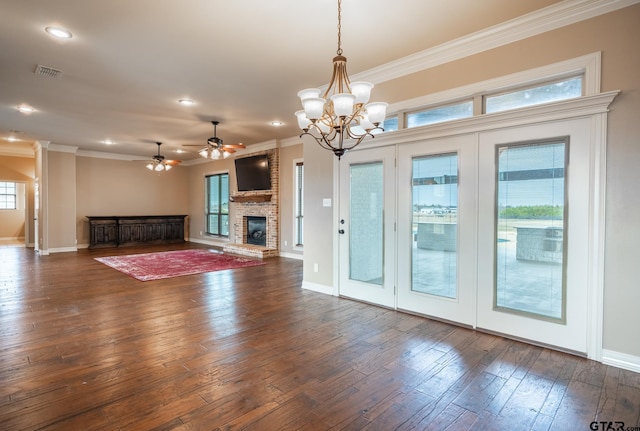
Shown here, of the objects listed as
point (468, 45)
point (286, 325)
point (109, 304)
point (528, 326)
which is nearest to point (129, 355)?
point (286, 325)

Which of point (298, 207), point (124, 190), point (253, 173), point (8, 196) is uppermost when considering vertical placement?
point (253, 173)

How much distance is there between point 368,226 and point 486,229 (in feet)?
4.77

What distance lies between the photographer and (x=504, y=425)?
6.33 ft

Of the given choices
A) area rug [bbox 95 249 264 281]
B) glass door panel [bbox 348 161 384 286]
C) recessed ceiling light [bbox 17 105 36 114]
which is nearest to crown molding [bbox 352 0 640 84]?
glass door panel [bbox 348 161 384 286]

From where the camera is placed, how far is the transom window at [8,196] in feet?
35.9

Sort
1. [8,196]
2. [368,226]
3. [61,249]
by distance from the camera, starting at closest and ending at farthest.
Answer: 1. [368,226]
2. [61,249]
3. [8,196]

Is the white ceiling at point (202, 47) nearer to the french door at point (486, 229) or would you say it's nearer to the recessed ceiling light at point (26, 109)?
the recessed ceiling light at point (26, 109)

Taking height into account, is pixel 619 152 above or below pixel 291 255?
above

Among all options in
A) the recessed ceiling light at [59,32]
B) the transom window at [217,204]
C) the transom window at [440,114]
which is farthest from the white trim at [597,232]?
the transom window at [217,204]

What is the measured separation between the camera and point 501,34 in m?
3.18

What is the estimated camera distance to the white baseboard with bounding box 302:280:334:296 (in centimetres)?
480

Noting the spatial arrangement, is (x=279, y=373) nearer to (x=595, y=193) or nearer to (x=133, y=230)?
(x=595, y=193)

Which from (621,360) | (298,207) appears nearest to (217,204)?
(298,207)

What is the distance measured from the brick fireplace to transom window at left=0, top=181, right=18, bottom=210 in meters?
7.78
